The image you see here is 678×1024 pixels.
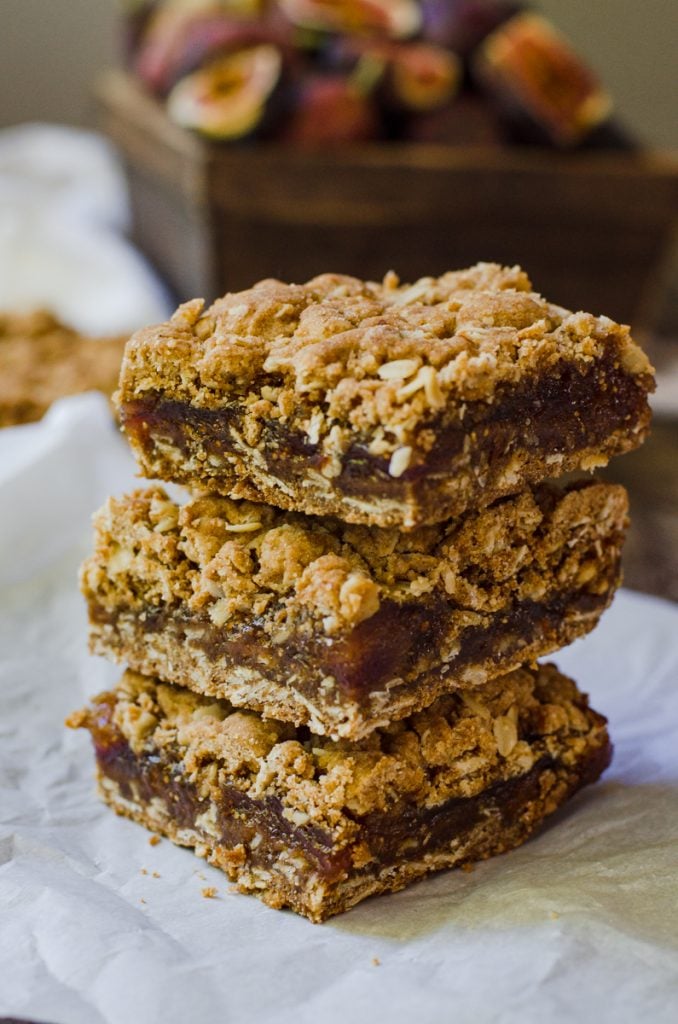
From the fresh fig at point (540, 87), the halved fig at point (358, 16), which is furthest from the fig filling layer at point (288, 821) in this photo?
the halved fig at point (358, 16)

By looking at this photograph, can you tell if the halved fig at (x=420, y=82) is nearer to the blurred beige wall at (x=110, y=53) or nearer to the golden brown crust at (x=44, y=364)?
the golden brown crust at (x=44, y=364)

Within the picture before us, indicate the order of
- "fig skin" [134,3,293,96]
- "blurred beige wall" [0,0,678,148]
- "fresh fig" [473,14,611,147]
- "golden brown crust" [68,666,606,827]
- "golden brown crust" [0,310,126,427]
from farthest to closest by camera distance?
"blurred beige wall" [0,0,678,148] → "fig skin" [134,3,293,96] → "fresh fig" [473,14,611,147] → "golden brown crust" [0,310,126,427] → "golden brown crust" [68,666,606,827]

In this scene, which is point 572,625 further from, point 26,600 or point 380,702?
point 26,600

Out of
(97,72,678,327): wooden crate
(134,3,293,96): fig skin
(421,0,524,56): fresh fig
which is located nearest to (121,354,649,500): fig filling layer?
(97,72,678,327): wooden crate

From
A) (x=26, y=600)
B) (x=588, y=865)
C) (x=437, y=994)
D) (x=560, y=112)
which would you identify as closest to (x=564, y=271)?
(x=560, y=112)

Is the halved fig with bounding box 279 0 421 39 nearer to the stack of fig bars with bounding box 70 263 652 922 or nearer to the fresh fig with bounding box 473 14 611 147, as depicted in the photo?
the fresh fig with bounding box 473 14 611 147

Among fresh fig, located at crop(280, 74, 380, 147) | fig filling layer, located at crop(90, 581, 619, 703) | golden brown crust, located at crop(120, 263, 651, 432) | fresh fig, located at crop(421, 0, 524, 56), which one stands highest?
golden brown crust, located at crop(120, 263, 651, 432)

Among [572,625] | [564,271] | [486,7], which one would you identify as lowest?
[564,271]
